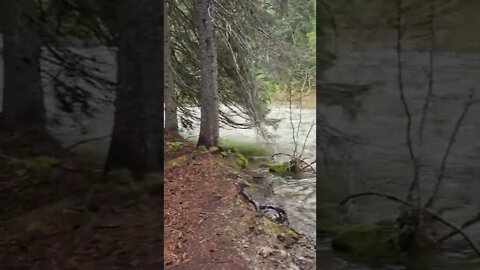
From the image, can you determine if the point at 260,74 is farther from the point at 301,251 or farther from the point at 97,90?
the point at 97,90

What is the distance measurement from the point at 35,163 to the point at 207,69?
6.62 ft

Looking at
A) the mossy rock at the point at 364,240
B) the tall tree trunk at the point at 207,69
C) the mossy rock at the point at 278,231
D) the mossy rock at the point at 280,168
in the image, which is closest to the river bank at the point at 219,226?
the mossy rock at the point at 278,231

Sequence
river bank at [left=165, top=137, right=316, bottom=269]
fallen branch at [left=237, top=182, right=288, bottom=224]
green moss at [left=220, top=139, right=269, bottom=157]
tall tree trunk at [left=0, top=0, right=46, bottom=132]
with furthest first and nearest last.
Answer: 1. green moss at [left=220, top=139, right=269, bottom=157]
2. fallen branch at [left=237, top=182, right=288, bottom=224]
3. river bank at [left=165, top=137, right=316, bottom=269]
4. tall tree trunk at [left=0, top=0, right=46, bottom=132]

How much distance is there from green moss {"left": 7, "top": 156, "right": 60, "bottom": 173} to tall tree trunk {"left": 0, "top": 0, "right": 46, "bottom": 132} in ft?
0.31

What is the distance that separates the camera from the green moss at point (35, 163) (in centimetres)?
157

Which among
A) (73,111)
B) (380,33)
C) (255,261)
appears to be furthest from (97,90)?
(255,261)

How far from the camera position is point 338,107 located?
1.63m

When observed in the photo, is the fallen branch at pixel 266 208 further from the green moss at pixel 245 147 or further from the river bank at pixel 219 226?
the green moss at pixel 245 147

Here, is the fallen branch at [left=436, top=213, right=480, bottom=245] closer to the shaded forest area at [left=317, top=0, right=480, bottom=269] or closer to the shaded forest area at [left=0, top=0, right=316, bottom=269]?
the shaded forest area at [left=317, top=0, right=480, bottom=269]

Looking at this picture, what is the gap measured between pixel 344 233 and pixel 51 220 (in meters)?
0.94

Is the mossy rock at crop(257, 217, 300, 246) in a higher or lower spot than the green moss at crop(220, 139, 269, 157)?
lower

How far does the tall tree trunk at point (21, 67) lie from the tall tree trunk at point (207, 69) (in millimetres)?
1894

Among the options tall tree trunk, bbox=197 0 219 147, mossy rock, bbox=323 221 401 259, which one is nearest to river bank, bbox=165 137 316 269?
tall tree trunk, bbox=197 0 219 147

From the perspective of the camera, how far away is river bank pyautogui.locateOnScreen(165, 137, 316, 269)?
2.69m
